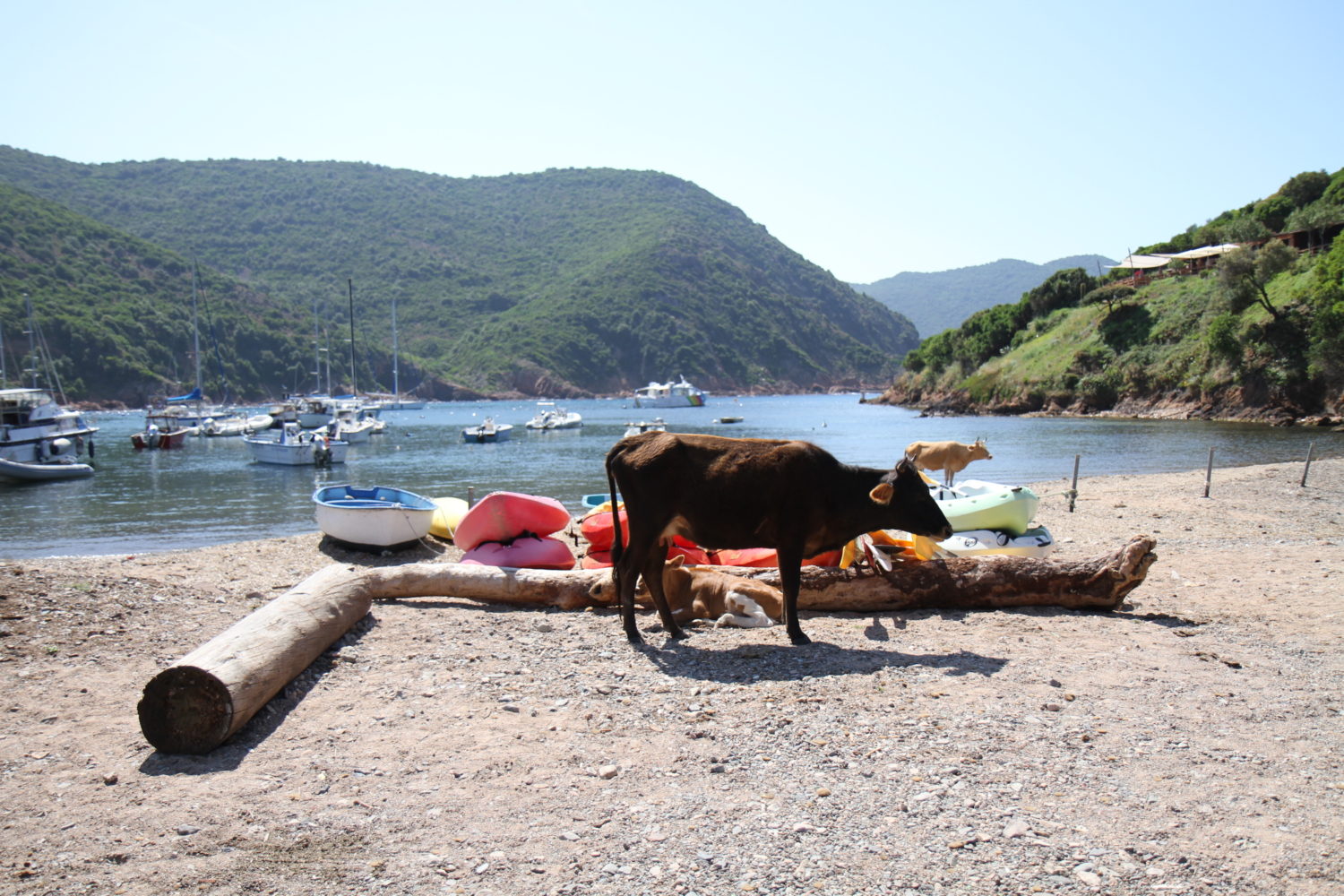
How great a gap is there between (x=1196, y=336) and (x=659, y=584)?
7915 centimetres

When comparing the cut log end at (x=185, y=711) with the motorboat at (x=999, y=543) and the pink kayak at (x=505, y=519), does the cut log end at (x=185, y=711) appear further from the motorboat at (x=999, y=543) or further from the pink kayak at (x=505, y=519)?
the motorboat at (x=999, y=543)

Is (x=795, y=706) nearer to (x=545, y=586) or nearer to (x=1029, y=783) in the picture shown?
(x=1029, y=783)

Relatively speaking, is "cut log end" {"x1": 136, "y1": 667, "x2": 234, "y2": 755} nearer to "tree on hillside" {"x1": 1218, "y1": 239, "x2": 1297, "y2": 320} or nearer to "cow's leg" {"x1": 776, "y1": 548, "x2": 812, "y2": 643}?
"cow's leg" {"x1": 776, "y1": 548, "x2": 812, "y2": 643}

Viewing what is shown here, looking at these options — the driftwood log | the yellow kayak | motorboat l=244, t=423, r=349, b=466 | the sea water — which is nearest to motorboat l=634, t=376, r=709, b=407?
the sea water

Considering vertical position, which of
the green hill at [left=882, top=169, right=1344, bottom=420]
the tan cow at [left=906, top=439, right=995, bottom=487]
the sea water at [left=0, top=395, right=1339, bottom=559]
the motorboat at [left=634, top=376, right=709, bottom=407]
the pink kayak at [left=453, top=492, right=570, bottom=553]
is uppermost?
the green hill at [left=882, top=169, right=1344, bottom=420]

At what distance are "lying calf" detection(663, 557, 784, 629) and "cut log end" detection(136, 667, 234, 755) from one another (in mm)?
4628

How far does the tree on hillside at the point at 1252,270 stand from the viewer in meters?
67.6

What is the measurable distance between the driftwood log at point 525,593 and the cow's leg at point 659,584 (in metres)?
0.65

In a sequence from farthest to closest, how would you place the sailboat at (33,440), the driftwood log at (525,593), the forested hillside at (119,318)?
the forested hillside at (119,318), the sailboat at (33,440), the driftwood log at (525,593)

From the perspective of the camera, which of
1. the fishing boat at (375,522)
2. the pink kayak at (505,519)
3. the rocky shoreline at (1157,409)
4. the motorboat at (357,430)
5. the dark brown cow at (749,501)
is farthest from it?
the motorboat at (357,430)

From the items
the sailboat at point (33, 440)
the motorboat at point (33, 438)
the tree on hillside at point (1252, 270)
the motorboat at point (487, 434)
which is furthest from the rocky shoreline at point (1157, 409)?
the motorboat at point (33, 438)

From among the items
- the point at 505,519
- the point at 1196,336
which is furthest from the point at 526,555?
the point at 1196,336

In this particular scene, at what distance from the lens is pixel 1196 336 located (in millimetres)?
73188

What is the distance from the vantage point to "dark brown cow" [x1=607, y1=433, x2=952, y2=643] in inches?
332
